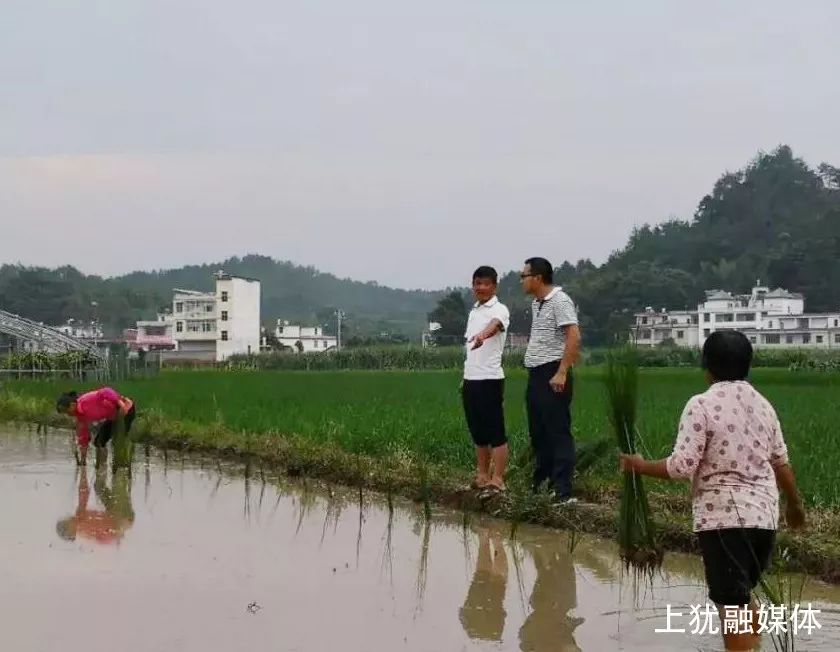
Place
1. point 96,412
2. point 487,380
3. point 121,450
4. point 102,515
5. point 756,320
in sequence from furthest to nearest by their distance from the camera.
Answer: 1. point 756,320
2. point 96,412
3. point 121,450
4. point 487,380
5. point 102,515

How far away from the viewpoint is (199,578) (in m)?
4.20

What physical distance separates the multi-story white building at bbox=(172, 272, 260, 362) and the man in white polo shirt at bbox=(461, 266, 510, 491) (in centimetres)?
6068

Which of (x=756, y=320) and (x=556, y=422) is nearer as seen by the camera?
(x=556, y=422)

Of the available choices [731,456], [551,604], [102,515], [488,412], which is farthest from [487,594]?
[102,515]

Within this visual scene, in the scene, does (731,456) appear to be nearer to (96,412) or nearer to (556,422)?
(556,422)

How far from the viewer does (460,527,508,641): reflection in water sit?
Answer: 360 centimetres

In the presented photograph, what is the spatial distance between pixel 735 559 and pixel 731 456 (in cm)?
32

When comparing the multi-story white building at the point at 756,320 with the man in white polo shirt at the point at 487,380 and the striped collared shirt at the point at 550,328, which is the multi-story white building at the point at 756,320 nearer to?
the man in white polo shirt at the point at 487,380

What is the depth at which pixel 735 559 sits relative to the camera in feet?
9.98

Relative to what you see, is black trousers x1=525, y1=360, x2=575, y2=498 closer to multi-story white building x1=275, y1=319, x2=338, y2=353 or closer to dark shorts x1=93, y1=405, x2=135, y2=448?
dark shorts x1=93, y1=405, x2=135, y2=448

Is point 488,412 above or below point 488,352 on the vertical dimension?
below

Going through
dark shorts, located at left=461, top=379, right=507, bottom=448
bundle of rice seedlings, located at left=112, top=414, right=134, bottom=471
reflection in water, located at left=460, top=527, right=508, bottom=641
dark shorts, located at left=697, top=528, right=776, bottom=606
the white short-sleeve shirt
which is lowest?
reflection in water, located at left=460, top=527, right=508, bottom=641

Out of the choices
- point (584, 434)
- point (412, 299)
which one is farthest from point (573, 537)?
point (412, 299)

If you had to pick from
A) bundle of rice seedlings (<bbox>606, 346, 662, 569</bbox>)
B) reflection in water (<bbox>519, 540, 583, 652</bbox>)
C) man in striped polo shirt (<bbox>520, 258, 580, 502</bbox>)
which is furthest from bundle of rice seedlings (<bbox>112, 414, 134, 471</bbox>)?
bundle of rice seedlings (<bbox>606, 346, 662, 569</bbox>)
